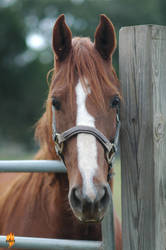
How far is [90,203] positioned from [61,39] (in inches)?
42.2

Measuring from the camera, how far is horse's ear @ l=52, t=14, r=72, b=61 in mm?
2197

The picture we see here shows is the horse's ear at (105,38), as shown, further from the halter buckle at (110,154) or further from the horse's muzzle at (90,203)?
the horse's muzzle at (90,203)

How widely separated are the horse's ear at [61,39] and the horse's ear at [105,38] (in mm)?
177

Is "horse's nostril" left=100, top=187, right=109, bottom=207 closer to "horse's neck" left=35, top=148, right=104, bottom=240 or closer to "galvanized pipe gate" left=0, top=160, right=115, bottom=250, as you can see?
"galvanized pipe gate" left=0, top=160, right=115, bottom=250

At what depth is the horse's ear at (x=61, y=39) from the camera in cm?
220

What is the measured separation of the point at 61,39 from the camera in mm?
2242

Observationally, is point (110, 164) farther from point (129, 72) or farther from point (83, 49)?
point (83, 49)

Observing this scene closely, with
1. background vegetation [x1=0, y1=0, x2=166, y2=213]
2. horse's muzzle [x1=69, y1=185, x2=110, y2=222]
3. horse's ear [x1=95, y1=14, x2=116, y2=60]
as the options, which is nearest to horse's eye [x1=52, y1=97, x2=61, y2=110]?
horse's ear [x1=95, y1=14, x2=116, y2=60]

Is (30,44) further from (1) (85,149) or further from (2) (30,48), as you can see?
(1) (85,149)

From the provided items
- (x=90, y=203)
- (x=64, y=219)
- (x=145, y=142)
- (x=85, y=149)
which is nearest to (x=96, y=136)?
(x=85, y=149)

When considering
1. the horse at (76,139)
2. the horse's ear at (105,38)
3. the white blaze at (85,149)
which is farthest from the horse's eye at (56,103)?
the horse's ear at (105,38)

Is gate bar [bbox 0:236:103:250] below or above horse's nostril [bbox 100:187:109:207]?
below

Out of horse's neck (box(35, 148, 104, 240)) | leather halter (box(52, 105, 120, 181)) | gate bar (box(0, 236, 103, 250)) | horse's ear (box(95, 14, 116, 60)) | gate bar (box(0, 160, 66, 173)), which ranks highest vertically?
horse's ear (box(95, 14, 116, 60))

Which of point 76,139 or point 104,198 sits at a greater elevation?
point 76,139
